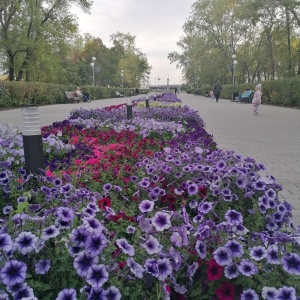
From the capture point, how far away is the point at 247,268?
1.54m

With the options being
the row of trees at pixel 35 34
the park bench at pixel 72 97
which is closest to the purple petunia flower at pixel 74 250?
the row of trees at pixel 35 34

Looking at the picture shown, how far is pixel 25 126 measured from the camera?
11.5 feet

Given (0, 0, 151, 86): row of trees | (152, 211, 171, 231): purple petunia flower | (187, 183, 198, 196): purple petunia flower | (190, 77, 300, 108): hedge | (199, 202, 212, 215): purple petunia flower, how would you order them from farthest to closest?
(0, 0, 151, 86): row of trees < (190, 77, 300, 108): hedge < (187, 183, 198, 196): purple petunia flower < (199, 202, 212, 215): purple petunia flower < (152, 211, 171, 231): purple petunia flower

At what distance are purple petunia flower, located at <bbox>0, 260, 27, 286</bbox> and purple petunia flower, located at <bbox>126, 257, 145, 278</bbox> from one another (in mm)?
416

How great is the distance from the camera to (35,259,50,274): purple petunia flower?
147cm

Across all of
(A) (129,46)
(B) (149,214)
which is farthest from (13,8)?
(A) (129,46)

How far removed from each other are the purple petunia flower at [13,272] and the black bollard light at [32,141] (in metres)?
2.24

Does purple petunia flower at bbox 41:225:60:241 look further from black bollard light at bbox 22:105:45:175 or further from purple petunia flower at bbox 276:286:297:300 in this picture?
black bollard light at bbox 22:105:45:175

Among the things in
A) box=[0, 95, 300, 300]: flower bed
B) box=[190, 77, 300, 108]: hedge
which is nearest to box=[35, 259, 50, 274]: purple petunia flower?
box=[0, 95, 300, 300]: flower bed

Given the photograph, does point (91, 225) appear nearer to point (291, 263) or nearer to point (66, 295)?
point (66, 295)

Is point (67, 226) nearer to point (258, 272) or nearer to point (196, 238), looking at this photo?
point (196, 238)

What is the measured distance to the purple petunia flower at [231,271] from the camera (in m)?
1.55

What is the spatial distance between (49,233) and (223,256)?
30.3 inches

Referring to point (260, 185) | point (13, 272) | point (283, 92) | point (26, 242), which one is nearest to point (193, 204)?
point (260, 185)
